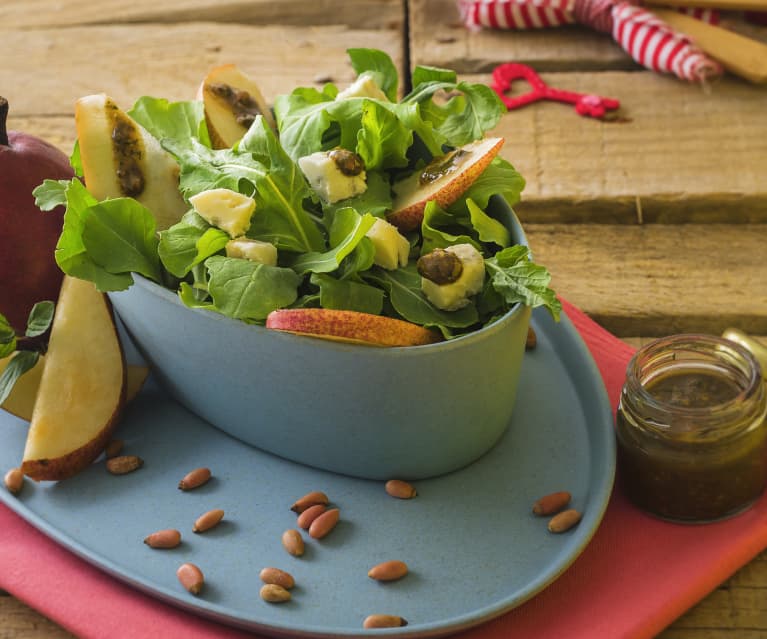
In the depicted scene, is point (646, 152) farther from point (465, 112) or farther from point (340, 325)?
point (340, 325)

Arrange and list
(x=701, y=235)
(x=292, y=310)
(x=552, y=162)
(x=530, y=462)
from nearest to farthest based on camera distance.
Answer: (x=292, y=310)
(x=530, y=462)
(x=701, y=235)
(x=552, y=162)

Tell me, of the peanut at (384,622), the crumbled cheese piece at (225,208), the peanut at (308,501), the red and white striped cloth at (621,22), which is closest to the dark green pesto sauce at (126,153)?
the crumbled cheese piece at (225,208)

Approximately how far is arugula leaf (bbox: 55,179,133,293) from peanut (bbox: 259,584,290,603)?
0.92 ft

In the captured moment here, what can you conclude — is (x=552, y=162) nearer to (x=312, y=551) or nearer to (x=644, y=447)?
(x=644, y=447)

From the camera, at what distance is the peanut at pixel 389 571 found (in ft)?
2.79

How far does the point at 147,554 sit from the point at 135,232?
26 centimetres

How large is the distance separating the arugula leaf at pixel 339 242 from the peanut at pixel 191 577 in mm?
249

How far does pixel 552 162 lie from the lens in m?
1.37

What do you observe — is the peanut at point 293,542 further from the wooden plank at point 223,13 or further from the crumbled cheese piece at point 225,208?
the wooden plank at point 223,13

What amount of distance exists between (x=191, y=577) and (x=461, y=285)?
307mm

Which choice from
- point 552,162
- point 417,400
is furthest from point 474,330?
point 552,162

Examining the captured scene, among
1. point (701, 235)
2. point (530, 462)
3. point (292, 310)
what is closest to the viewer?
point (292, 310)

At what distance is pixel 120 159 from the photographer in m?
0.98


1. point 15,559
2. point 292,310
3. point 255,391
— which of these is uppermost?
point 292,310
